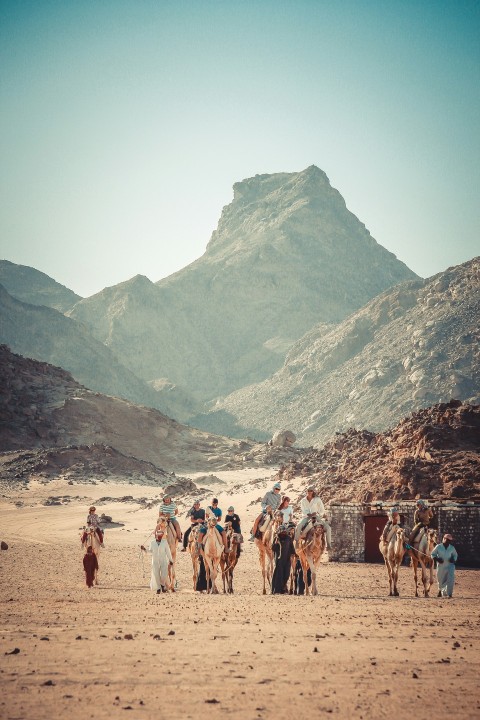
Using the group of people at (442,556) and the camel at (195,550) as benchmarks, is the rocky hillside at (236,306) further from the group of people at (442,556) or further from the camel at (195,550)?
the group of people at (442,556)

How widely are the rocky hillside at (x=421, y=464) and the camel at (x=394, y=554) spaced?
7.24 meters

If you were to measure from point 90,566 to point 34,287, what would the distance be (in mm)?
184575

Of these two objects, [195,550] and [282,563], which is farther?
[195,550]

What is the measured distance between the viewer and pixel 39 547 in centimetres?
2809

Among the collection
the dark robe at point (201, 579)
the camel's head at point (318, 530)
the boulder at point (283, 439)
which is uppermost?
the boulder at point (283, 439)

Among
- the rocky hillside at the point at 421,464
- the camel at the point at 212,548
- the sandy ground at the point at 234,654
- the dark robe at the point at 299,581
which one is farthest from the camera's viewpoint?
the rocky hillside at the point at 421,464

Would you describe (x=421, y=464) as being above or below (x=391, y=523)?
above

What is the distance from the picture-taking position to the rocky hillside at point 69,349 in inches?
5128

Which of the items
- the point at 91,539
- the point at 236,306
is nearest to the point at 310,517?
the point at 91,539

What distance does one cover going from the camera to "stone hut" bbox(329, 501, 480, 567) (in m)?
22.0

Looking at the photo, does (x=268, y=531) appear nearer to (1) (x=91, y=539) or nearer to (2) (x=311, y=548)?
(2) (x=311, y=548)

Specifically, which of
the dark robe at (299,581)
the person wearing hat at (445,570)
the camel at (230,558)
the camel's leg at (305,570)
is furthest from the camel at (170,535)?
the person wearing hat at (445,570)

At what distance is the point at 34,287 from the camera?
639 ft

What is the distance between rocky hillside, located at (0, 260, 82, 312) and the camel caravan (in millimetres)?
171176
